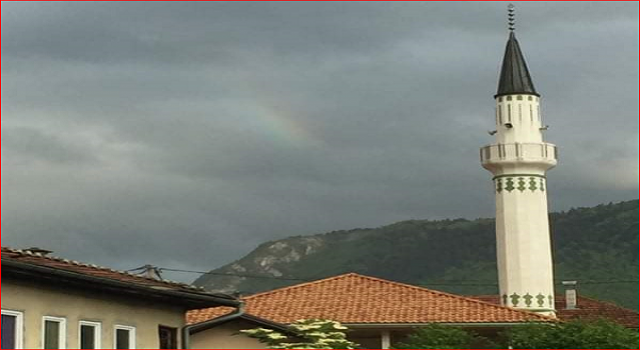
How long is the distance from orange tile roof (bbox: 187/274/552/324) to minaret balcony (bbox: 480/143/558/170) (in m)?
10.8

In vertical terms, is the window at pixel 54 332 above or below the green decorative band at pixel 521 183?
below

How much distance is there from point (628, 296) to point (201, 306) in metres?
97.7

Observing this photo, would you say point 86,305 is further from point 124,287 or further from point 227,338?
point 227,338

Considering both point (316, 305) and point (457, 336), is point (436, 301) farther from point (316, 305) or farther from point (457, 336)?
point (457, 336)

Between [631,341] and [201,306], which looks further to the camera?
[631,341]

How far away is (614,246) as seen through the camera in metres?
144

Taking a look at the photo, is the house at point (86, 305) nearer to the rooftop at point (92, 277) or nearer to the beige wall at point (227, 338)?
the rooftop at point (92, 277)

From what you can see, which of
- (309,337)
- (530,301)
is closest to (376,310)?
(530,301)

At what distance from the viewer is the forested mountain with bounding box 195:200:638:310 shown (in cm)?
13362

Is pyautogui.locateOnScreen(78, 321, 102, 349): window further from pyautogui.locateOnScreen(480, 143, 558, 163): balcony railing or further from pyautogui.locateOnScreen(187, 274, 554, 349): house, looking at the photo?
pyautogui.locateOnScreen(480, 143, 558, 163): balcony railing

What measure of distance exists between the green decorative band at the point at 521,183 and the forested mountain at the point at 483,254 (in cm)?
6232

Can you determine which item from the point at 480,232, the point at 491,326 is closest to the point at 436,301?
the point at 491,326

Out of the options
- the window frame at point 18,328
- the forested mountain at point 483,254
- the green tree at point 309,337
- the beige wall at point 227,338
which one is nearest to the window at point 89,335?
the window frame at point 18,328

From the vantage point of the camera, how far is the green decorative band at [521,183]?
53031 mm
